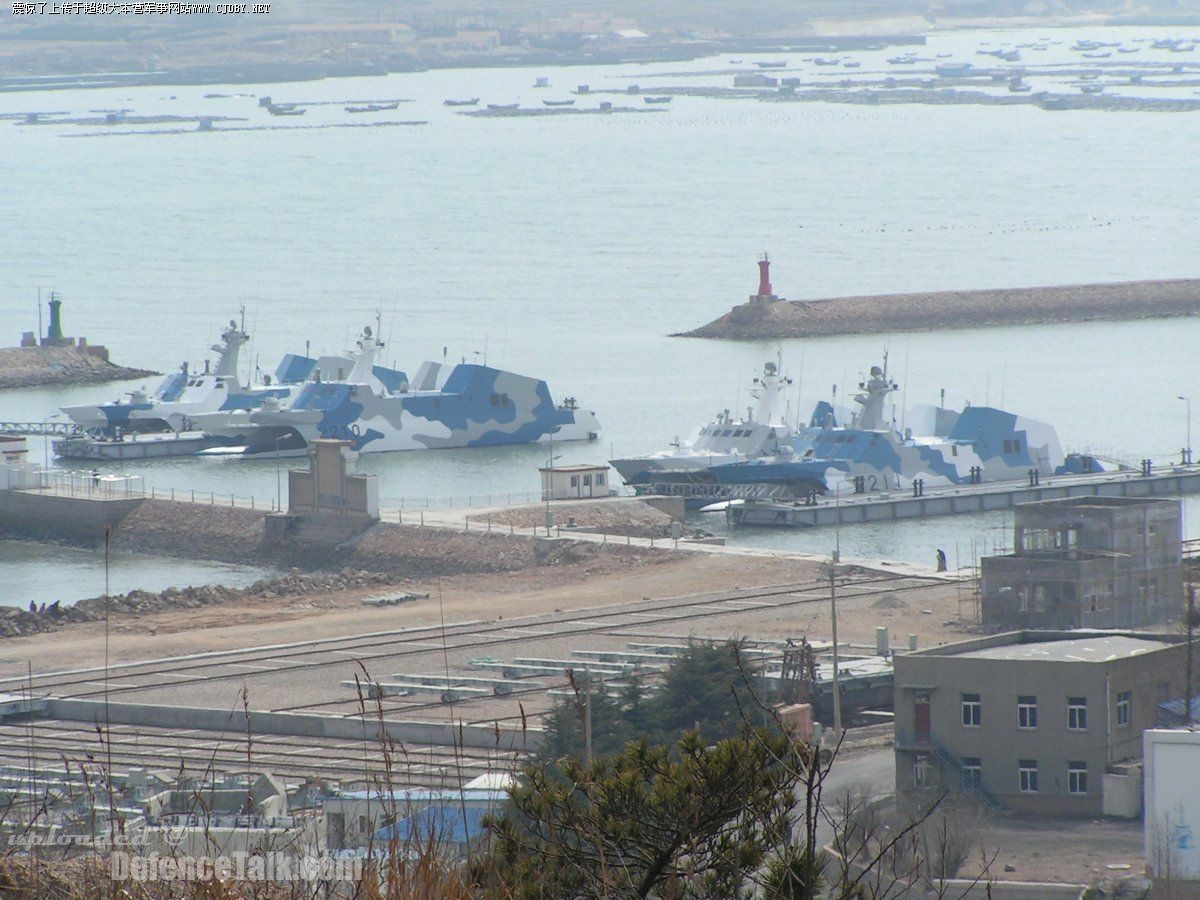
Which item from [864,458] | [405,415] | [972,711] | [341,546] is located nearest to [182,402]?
[405,415]

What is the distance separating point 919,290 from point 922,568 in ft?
187

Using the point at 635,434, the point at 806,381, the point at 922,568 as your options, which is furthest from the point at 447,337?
the point at 922,568

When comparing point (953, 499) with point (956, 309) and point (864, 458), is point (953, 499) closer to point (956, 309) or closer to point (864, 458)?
point (864, 458)

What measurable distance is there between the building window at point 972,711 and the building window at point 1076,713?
68cm

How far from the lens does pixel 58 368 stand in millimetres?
69562

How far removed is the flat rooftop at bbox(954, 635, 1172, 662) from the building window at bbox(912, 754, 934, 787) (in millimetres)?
894

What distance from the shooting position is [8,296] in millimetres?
91625

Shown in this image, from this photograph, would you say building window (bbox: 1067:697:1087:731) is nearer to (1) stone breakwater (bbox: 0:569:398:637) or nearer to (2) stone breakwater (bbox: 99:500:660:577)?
(1) stone breakwater (bbox: 0:569:398:637)

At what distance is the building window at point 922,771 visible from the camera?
61.2 ft

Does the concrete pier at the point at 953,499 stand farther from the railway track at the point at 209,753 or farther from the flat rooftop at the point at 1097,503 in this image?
the railway track at the point at 209,753

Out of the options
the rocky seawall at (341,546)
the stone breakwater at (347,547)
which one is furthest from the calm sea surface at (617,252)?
the stone breakwater at (347,547)

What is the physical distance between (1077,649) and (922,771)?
7.48 ft

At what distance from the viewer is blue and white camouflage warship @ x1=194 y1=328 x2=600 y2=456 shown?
176 ft

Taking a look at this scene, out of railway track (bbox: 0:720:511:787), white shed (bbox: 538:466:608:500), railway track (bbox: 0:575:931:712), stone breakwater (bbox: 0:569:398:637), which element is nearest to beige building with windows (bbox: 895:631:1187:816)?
railway track (bbox: 0:720:511:787)
